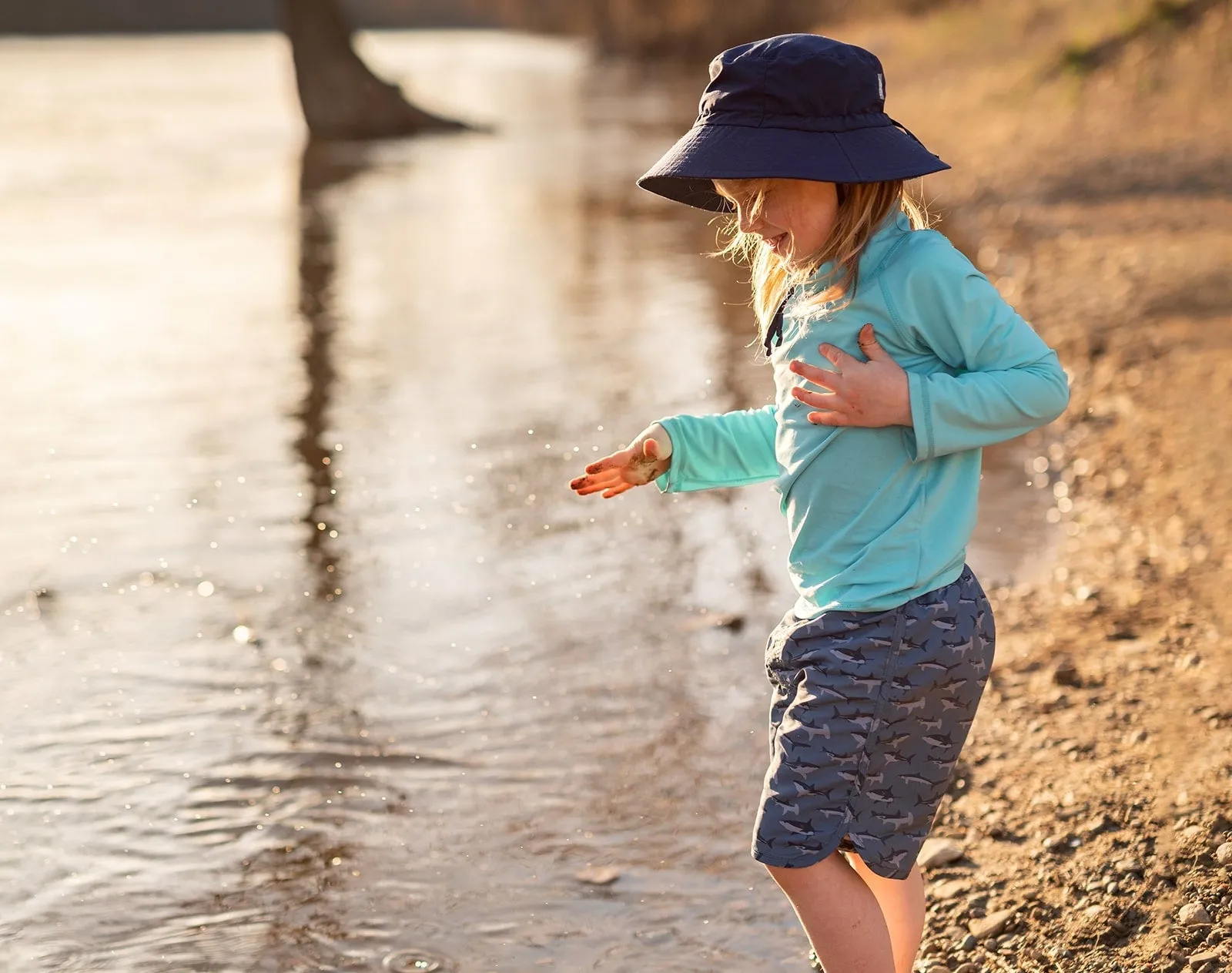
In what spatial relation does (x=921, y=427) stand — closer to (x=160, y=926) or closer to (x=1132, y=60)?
(x=160, y=926)

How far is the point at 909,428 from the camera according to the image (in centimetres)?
229

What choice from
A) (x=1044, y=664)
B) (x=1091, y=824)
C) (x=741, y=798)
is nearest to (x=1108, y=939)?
(x=1091, y=824)

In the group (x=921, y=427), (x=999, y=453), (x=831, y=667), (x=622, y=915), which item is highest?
(x=921, y=427)

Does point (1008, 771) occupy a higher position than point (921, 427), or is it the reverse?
point (921, 427)

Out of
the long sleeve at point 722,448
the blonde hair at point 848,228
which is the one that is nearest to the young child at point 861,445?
the blonde hair at point 848,228

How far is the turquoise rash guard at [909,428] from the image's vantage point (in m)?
2.22

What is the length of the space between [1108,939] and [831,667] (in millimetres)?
854

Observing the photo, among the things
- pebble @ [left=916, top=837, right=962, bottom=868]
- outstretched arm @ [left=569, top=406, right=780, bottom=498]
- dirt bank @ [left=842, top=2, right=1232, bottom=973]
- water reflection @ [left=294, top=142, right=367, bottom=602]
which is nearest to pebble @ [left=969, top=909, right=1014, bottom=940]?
dirt bank @ [left=842, top=2, right=1232, bottom=973]

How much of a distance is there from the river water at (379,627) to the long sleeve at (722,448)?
0.96 meters

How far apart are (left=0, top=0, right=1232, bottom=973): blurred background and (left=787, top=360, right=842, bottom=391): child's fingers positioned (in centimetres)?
119

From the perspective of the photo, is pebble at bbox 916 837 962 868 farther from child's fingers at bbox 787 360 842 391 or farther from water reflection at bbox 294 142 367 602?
water reflection at bbox 294 142 367 602

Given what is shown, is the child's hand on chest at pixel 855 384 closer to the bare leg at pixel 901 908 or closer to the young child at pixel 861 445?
the young child at pixel 861 445

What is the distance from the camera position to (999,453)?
6.12m

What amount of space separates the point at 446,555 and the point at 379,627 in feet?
1.93
